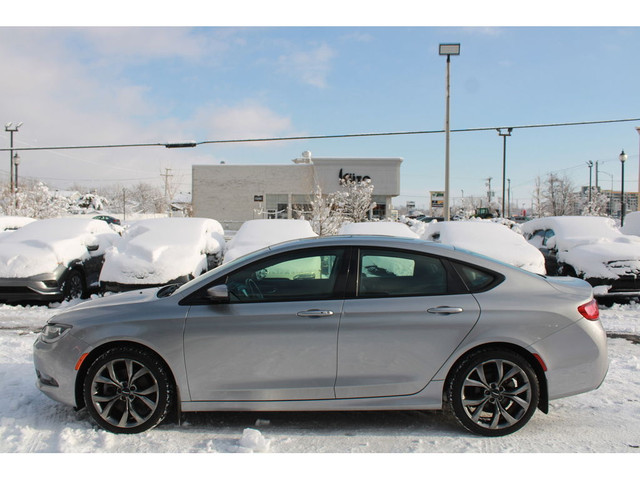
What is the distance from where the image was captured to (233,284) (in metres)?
3.77

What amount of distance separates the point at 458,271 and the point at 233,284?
1.77 m

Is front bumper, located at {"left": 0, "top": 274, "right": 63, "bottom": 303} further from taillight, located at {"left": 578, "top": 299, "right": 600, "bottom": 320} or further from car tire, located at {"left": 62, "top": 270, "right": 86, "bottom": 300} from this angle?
taillight, located at {"left": 578, "top": 299, "right": 600, "bottom": 320}

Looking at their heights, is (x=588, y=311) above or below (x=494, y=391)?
above

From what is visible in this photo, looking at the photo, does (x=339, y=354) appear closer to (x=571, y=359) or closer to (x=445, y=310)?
(x=445, y=310)

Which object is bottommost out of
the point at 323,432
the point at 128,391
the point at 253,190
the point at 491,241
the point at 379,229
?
the point at 323,432

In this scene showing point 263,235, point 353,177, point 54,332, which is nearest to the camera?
point 54,332

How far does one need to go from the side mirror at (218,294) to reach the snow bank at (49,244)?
255 inches

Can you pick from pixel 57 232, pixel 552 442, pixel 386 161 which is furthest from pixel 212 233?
pixel 386 161

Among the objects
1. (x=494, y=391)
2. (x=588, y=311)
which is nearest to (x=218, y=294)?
(x=494, y=391)

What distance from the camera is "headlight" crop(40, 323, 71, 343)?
12.2ft

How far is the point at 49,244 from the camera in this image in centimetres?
912

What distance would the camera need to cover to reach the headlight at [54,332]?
3721mm

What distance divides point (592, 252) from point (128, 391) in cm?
851

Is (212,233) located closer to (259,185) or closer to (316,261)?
(316,261)
